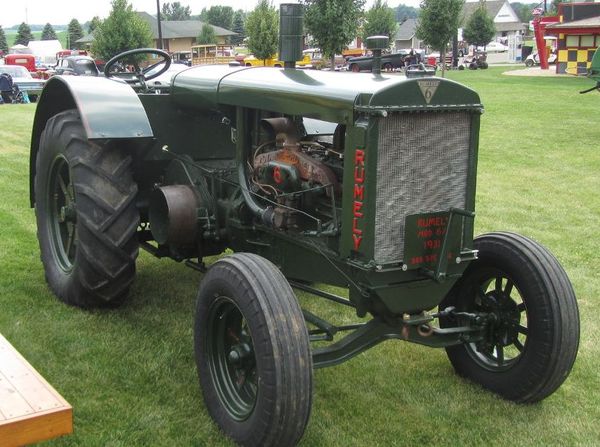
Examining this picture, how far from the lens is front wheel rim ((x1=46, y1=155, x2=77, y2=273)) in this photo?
4879mm

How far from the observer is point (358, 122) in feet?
10.4

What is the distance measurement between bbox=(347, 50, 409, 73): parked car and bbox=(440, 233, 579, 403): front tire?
1.19 meters

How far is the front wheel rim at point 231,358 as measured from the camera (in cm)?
335

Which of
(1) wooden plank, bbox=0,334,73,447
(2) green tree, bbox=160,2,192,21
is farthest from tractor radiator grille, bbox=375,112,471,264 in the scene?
(2) green tree, bbox=160,2,192,21

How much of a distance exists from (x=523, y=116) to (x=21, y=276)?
1304 cm

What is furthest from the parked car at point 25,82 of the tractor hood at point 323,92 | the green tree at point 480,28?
the green tree at point 480,28

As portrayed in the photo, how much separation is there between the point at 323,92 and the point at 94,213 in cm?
168

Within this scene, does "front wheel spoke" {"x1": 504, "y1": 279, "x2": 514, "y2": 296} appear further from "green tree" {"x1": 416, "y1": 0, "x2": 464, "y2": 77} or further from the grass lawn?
"green tree" {"x1": 416, "y1": 0, "x2": 464, "y2": 77}

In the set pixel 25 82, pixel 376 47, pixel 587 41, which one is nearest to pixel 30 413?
pixel 376 47

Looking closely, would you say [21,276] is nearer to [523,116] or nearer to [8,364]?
[8,364]

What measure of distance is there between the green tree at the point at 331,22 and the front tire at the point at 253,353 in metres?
24.0

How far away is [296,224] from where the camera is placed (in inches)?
153

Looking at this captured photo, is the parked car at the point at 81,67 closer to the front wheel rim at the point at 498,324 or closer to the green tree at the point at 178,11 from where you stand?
the front wheel rim at the point at 498,324

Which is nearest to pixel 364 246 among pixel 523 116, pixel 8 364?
pixel 8 364
